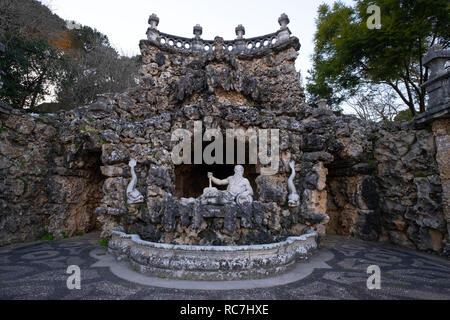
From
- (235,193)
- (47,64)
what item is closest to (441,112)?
(235,193)

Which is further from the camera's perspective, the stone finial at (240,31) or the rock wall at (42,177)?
the stone finial at (240,31)

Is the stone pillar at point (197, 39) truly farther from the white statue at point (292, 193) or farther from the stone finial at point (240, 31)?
the white statue at point (292, 193)

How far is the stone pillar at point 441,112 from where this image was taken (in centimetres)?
627

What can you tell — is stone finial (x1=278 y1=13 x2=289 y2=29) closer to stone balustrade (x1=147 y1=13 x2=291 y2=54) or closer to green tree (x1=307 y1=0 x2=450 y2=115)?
stone balustrade (x1=147 y1=13 x2=291 y2=54)

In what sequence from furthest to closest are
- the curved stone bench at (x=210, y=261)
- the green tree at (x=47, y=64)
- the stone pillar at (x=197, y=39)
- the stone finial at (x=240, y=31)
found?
1. the stone finial at (x=240, y=31)
2. the stone pillar at (x=197, y=39)
3. the green tree at (x=47, y=64)
4. the curved stone bench at (x=210, y=261)

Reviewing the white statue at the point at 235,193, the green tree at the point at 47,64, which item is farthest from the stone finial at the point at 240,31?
the green tree at the point at 47,64

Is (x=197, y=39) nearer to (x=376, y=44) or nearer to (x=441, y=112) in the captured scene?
(x=376, y=44)

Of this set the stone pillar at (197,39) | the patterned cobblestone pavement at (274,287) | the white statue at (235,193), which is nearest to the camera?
the patterned cobblestone pavement at (274,287)


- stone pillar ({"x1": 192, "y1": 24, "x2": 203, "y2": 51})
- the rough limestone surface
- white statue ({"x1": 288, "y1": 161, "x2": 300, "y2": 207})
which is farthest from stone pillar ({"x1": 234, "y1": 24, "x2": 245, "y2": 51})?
white statue ({"x1": 288, "y1": 161, "x2": 300, "y2": 207})

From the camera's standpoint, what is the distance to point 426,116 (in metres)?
6.79

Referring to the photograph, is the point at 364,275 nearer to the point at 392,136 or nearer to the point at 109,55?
the point at 392,136

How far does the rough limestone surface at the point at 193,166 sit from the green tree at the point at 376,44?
375 cm

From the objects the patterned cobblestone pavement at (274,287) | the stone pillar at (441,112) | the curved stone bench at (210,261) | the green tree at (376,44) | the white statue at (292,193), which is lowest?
the patterned cobblestone pavement at (274,287)

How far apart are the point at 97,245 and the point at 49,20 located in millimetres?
14363
